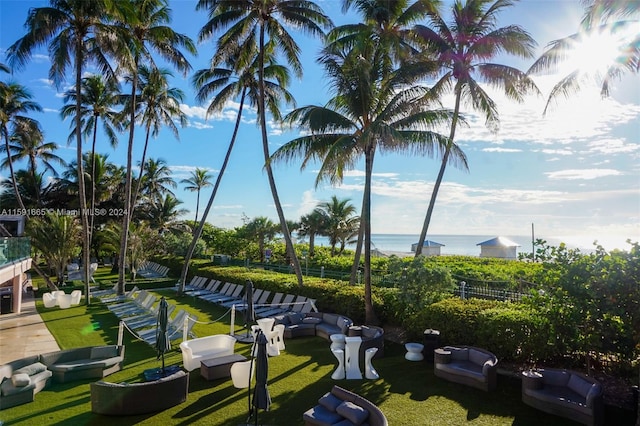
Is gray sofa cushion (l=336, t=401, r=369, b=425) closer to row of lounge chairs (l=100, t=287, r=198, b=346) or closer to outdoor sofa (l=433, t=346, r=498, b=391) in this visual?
outdoor sofa (l=433, t=346, r=498, b=391)

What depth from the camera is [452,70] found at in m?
14.6

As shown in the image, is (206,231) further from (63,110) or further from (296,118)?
(296,118)

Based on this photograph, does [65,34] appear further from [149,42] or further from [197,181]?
[197,181]

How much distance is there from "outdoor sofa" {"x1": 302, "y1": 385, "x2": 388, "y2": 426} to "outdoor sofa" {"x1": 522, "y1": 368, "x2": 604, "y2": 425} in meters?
3.22

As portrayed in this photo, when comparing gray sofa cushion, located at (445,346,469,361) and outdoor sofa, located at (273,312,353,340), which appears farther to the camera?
outdoor sofa, located at (273,312,353,340)

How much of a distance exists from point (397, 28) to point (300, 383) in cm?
1347

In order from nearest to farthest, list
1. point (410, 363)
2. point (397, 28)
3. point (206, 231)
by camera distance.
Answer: point (410, 363) < point (397, 28) < point (206, 231)

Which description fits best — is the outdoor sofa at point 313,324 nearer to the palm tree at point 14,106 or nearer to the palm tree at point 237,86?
the palm tree at point 237,86

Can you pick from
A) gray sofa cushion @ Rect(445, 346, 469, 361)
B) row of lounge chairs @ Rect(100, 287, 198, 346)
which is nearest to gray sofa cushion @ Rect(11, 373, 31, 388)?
row of lounge chairs @ Rect(100, 287, 198, 346)

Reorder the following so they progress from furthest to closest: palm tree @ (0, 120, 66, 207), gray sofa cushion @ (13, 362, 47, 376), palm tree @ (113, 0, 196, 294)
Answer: palm tree @ (0, 120, 66, 207), palm tree @ (113, 0, 196, 294), gray sofa cushion @ (13, 362, 47, 376)

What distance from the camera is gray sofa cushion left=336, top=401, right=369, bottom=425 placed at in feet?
18.3

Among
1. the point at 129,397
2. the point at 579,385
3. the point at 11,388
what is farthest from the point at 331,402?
the point at 11,388

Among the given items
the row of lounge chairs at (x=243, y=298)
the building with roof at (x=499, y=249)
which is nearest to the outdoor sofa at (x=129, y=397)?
the row of lounge chairs at (x=243, y=298)

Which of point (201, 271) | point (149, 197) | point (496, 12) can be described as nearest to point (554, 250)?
point (496, 12)
